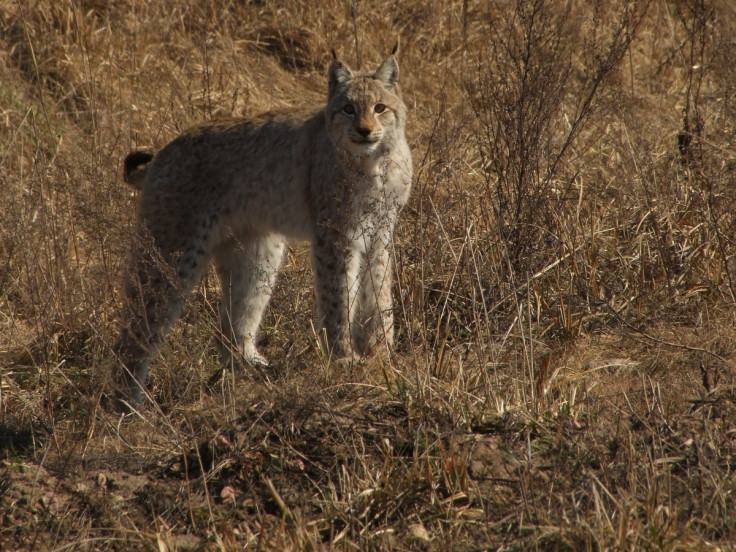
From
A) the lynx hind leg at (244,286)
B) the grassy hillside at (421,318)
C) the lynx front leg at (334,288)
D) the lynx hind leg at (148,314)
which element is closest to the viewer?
the grassy hillside at (421,318)

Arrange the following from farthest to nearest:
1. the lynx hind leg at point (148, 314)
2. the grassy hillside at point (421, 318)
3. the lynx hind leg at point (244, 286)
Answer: the lynx hind leg at point (244, 286)
the lynx hind leg at point (148, 314)
the grassy hillside at point (421, 318)

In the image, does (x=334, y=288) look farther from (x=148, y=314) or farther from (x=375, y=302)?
(x=148, y=314)

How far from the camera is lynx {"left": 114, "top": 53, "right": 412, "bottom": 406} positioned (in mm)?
5219

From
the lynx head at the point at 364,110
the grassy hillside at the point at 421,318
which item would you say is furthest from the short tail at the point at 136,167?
the lynx head at the point at 364,110

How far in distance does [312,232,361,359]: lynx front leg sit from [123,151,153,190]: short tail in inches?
54.3

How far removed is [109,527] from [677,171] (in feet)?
15.5

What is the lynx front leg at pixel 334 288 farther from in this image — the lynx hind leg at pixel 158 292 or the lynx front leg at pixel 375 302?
the lynx hind leg at pixel 158 292

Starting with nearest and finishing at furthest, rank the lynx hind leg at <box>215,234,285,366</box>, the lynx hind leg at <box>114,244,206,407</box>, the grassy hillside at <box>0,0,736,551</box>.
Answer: the grassy hillside at <box>0,0,736,551</box>, the lynx hind leg at <box>114,244,206,407</box>, the lynx hind leg at <box>215,234,285,366</box>

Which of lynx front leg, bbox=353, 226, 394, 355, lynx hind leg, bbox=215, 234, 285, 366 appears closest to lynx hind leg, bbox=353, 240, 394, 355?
lynx front leg, bbox=353, 226, 394, 355

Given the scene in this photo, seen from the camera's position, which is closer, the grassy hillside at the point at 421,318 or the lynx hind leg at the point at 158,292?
the grassy hillside at the point at 421,318

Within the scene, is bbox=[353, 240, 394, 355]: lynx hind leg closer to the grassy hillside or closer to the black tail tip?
the grassy hillside

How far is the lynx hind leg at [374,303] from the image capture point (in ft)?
17.2

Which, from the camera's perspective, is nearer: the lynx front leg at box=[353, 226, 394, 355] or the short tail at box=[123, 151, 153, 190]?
the lynx front leg at box=[353, 226, 394, 355]

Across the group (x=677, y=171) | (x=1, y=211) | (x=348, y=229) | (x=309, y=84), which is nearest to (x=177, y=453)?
(x=348, y=229)
